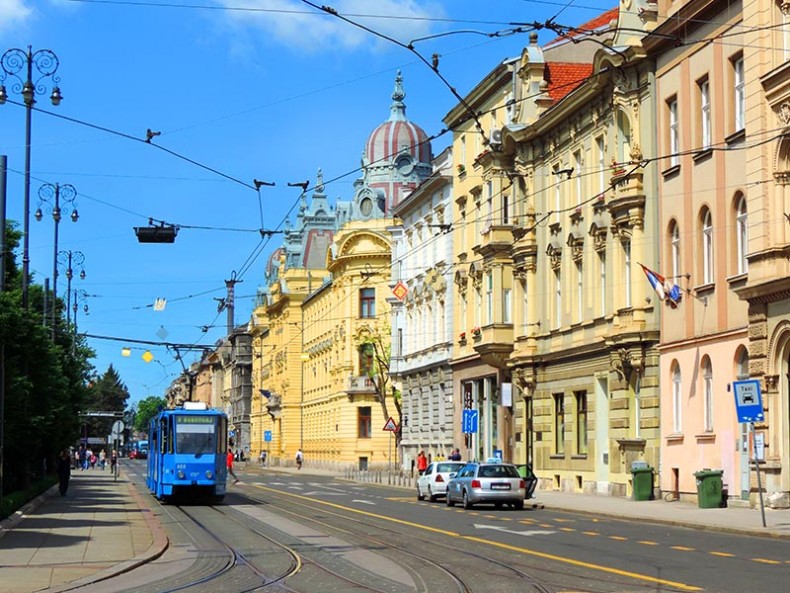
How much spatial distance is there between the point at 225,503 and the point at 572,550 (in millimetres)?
23610

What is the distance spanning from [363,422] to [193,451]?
5578 centimetres

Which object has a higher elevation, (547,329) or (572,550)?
(547,329)

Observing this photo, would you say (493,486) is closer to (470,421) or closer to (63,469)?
(470,421)

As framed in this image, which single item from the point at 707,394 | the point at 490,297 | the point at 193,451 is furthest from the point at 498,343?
the point at 707,394

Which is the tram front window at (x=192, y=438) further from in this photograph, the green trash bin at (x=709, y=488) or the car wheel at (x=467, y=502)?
the green trash bin at (x=709, y=488)

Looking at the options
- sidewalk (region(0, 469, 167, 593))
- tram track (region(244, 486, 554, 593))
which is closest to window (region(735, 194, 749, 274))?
tram track (region(244, 486, 554, 593))

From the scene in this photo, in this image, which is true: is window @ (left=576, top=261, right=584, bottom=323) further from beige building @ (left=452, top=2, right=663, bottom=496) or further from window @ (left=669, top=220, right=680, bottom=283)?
window @ (left=669, top=220, right=680, bottom=283)

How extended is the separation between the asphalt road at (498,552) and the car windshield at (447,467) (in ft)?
27.9

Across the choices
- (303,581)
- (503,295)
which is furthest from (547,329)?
(303,581)

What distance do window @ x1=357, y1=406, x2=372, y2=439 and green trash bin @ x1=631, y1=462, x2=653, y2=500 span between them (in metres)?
57.5

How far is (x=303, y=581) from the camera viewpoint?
59.5 feet

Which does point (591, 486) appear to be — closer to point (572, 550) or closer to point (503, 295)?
point (503, 295)

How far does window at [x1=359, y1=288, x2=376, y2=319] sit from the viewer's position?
324ft

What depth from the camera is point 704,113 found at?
38.1 m
